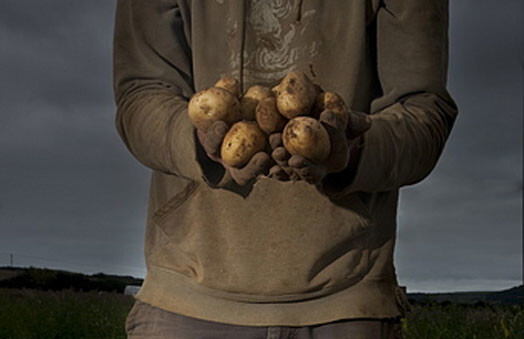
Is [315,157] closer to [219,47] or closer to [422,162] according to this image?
[422,162]

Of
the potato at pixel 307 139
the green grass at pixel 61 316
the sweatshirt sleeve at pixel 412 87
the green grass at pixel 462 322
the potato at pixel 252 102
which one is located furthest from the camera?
Answer: the green grass at pixel 61 316

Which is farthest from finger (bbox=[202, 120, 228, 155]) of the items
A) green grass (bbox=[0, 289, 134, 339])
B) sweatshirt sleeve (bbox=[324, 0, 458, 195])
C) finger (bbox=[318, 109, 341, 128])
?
green grass (bbox=[0, 289, 134, 339])

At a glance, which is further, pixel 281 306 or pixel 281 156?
pixel 281 306

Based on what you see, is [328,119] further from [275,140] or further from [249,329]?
[249,329]

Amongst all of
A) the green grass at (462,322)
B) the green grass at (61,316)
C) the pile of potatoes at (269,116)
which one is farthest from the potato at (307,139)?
the green grass at (61,316)

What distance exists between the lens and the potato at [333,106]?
4.92 feet

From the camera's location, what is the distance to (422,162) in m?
1.96

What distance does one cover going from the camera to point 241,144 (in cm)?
146

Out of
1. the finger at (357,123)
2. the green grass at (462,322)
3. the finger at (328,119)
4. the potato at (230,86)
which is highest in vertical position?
the potato at (230,86)

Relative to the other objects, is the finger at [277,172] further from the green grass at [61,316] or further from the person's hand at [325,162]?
the green grass at [61,316]

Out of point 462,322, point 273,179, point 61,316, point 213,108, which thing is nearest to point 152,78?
point 273,179

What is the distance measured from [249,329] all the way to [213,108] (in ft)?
2.23

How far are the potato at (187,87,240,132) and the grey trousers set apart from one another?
0.62m

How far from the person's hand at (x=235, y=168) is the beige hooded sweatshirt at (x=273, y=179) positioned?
6.4 inches
